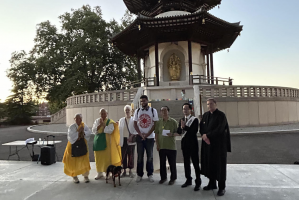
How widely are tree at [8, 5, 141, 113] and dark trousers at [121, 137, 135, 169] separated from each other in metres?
20.7

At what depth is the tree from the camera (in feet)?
82.5

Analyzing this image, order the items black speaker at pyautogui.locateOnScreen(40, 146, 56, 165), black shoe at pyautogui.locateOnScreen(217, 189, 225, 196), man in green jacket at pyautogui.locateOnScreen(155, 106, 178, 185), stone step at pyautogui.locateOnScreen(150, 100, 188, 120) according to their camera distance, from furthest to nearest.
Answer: stone step at pyautogui.locateOnScreen(150, 100, 188, 120) → black speaker at pyautogui.locateOnScreen(40, 146, 56, 165) → man in green jacket at pyautogui.locateOnScreen(155, 106, 178, 185) → black shoe at pyautogui.locateOnScreen(217, 189, 225, 196)

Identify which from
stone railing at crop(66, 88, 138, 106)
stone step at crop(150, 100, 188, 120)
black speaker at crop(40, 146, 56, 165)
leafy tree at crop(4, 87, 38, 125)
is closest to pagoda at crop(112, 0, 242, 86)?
stone railing at crop(66, 88, 138, 106)

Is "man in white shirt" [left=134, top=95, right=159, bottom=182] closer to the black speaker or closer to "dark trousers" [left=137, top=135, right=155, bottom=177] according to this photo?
"dark trousers" [left=137, top=135, right=155, bottom=177]

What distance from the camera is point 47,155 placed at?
6.76m

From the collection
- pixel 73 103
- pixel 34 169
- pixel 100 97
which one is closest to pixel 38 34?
pixel 73 103

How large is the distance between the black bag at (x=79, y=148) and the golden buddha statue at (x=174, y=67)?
17499mm

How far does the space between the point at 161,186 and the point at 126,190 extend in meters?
0.76

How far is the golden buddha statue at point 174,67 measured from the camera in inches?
851

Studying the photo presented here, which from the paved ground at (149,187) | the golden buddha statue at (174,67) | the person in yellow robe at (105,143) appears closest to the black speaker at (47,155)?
the paved ground at (149,187)

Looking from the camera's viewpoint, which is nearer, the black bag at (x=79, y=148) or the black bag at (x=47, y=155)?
the black bag at (x=79, y=148)

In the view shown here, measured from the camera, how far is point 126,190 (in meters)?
4.34

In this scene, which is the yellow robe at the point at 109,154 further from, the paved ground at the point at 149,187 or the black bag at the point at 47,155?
the black bag at the point at 47,155

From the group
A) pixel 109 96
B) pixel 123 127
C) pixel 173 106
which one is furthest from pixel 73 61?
pixel 123 127
